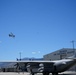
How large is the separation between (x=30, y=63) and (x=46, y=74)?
142 inches

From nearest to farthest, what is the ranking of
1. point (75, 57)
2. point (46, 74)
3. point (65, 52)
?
point (75, 57)
point (46, 74)
point (65, 52)

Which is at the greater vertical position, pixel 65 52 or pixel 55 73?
pixel 65 52

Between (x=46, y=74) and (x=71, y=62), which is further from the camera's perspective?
(x=46, y=74)

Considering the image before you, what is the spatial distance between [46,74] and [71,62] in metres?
5.41

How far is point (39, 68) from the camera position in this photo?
3800cm

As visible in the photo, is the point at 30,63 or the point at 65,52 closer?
the point at 30,63

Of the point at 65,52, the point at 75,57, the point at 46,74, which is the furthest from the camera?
the point at 65,52

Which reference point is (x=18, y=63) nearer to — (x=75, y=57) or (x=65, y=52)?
(x=75, y=57)

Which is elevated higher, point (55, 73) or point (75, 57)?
point (75, 57)

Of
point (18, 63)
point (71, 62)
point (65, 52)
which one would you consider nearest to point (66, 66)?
point (71, 62)

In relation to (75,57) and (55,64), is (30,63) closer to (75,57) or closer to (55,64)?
(55,64)

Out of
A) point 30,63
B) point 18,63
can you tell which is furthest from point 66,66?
point 18,63

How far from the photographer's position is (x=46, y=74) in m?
38.9

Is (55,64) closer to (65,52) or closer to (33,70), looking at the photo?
(33,70)
